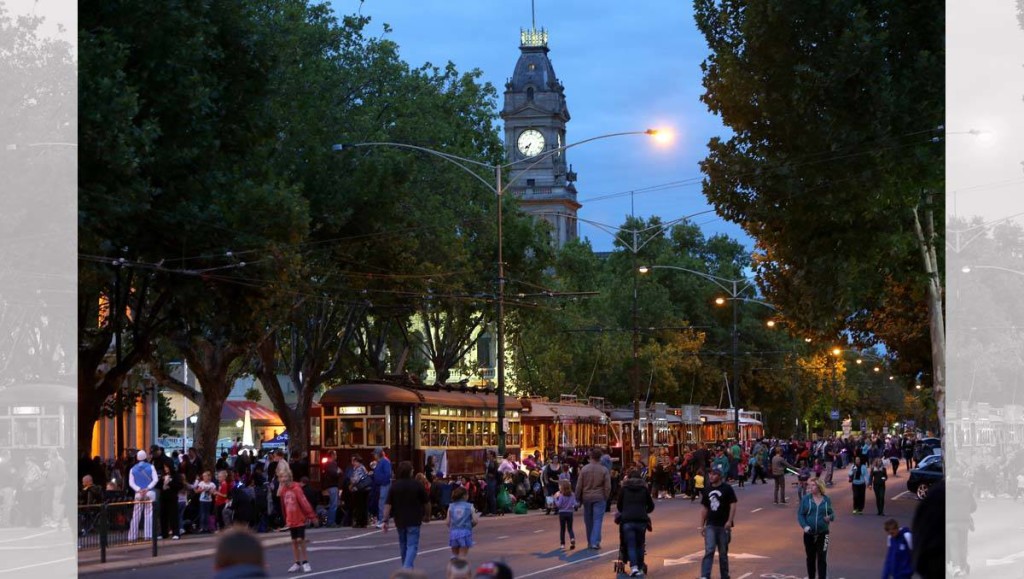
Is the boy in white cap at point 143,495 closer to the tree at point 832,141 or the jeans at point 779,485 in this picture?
the tree at point 832,141

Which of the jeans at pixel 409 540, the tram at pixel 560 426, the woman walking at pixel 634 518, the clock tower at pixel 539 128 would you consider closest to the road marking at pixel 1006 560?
the woman walking at pixel 634 518

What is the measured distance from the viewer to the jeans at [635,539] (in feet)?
68.6

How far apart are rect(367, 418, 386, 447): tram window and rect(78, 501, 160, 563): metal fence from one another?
13.2 m

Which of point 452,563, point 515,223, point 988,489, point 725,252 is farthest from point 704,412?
point 452,563

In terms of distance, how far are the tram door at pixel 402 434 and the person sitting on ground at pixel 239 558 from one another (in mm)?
32211

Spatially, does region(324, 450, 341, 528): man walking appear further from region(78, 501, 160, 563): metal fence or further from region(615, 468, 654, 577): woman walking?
region(615, 468, 654, 577): woman walking

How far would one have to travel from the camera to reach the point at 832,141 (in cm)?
2908

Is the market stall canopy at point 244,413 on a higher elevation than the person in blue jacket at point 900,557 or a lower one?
higher

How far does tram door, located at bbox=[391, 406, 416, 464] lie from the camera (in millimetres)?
40406

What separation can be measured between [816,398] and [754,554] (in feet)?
280

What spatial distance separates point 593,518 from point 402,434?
51.7 feet

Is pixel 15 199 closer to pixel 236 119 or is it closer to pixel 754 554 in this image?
pixel 236 119

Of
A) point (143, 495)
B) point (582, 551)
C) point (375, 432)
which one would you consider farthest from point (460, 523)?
point (375, 432)

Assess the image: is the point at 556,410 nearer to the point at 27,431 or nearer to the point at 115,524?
the point at 27,431
